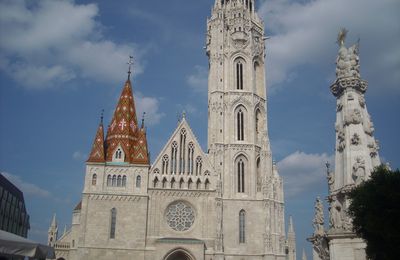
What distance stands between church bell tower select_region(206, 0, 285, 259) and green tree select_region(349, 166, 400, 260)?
68.8 ft

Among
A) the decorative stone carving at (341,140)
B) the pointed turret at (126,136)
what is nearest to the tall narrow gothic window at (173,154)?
the pointed turret at (126,136)

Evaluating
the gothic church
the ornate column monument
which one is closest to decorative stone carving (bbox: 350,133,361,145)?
the ornate column monument

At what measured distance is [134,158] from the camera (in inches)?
1443

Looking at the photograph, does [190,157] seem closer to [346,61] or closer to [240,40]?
[240,40]

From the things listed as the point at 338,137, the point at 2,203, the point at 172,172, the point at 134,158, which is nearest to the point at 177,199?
the point at 172,172

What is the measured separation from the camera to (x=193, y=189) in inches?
1426

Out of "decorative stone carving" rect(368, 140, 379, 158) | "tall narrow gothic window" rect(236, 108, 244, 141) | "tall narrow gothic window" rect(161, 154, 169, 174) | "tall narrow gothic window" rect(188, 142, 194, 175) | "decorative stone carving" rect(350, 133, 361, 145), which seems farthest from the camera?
"tall narrow gothic window" rect(236, 108, 244, 141)

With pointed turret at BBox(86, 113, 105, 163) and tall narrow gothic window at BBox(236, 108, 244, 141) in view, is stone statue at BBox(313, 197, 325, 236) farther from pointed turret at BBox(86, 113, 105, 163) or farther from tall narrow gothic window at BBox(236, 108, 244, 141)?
pointed turret at BBox(86, 113, 105, 163)

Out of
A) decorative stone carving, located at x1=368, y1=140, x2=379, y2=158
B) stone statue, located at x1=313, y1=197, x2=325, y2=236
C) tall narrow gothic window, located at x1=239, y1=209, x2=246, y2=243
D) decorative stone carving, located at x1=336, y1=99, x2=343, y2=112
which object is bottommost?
stone statue, located at x1=313, y1=197, x2=325, y2=236

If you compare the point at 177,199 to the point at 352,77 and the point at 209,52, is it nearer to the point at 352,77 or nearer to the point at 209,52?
the point at 209,52

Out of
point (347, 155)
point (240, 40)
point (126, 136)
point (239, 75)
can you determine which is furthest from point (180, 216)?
point (347, 155)

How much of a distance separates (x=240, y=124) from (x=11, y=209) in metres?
20.9

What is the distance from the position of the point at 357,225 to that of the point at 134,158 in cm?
2436

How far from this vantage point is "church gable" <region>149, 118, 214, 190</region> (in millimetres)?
36281
